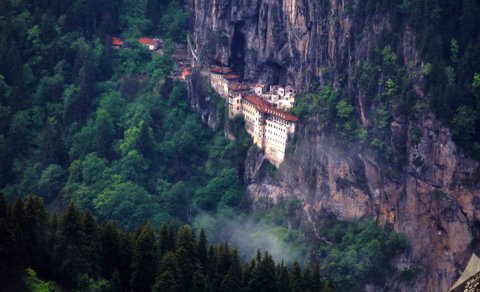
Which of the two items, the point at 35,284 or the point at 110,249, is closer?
the point at 35,284

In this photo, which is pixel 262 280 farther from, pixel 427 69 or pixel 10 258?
pixel 427 69

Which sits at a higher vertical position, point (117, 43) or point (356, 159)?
point (117, 43)

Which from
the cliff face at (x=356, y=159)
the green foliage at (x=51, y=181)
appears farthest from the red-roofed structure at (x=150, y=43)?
the green foliage at (x=51, y=181)

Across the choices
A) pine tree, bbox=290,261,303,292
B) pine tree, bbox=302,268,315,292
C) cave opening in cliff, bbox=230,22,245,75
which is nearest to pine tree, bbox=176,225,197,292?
pine tree, bbox=290,261,303,292

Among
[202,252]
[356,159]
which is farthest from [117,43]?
[202,252]

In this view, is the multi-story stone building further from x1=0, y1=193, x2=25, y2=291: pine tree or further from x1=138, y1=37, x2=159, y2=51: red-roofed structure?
x1=0, y1=193, x2=25, y2=291: pine tree

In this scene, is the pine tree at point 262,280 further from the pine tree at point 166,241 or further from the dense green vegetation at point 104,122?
the dense green vegetation at point 104,122

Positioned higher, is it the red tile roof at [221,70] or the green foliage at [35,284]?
the red tile roof at [221,70]
